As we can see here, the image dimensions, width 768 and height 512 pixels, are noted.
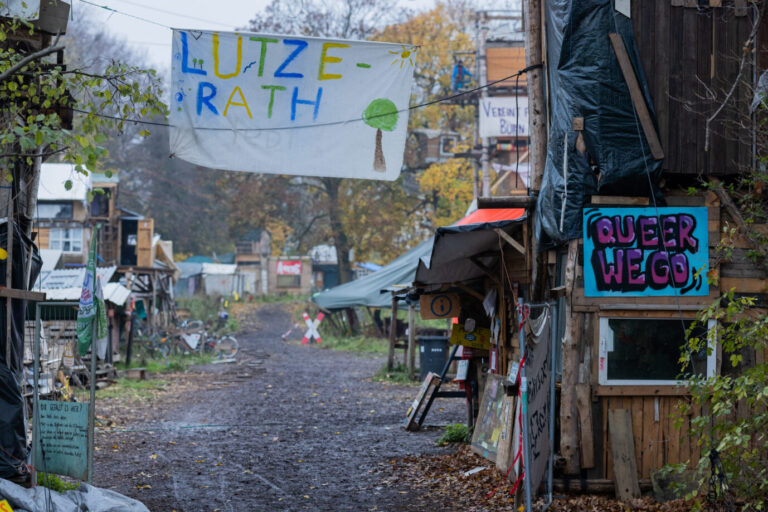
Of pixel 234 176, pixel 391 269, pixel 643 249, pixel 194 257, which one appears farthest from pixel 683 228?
pixel 194 257

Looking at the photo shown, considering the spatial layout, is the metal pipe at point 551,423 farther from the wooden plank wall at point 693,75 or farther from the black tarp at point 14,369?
the black tarp at point 14,369

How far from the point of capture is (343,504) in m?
9.57

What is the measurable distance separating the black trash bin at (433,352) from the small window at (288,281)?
46.0 meters

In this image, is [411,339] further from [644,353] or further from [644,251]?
[644,251]

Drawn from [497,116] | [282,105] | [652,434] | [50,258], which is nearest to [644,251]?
[652,434]

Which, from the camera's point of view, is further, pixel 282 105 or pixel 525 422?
pixel 282 105

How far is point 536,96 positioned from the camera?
34.2ft

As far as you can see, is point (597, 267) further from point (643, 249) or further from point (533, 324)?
point (533, 324)

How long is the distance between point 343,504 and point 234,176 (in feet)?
122

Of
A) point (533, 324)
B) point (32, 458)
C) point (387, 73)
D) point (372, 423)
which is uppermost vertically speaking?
point (387, 73)

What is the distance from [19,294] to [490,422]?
6.70 meters

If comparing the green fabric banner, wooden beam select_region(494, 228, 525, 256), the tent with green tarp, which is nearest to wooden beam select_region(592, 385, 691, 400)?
wooden beam select_region(494, 228, 525, 256)

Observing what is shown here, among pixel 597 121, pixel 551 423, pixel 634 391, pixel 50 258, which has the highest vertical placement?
pixel 597 121

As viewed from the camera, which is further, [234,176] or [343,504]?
[234,176]
